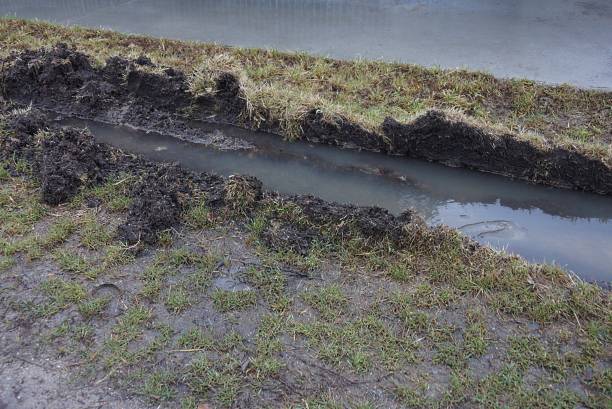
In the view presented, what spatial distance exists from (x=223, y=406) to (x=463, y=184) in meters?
2.71

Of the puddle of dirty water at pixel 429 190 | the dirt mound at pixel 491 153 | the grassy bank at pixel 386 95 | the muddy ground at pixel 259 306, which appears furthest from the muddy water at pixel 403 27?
the muddy ground at pixel 259 306

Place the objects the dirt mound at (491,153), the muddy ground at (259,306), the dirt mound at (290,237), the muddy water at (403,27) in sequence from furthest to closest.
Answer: the muddy water at (403,27)
the dirt mound at (491,153)
the dirt mound at (290,237)
the muddy ground at (259,306)

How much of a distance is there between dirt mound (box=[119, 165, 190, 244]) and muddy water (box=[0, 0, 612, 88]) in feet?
8.07

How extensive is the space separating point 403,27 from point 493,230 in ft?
10.8

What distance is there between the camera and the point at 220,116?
5324 millimetres

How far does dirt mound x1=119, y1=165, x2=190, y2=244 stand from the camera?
3.66 meters

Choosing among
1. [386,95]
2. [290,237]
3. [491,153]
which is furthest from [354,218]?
[386,95]

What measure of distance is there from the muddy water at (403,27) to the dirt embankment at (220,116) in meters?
1.09

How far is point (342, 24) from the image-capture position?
6.60m

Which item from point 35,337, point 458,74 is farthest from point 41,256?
point 458,74

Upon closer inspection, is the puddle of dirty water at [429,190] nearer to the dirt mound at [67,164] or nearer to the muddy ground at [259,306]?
the muddy ground at [259,306]

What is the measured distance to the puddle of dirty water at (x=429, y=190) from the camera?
3934 mm

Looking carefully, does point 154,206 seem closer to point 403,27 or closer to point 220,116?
point 220,116

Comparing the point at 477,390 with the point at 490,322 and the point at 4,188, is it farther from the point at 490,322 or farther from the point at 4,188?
the point at 4,188
